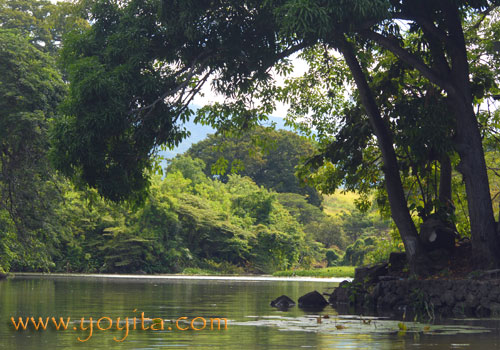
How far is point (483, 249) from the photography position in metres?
19.6

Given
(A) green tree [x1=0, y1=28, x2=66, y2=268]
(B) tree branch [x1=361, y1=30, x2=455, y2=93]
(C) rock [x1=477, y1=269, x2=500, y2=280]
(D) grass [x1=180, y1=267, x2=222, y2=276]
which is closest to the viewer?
(C) rock [x1=477, y1=269, x2=500, y2=280]

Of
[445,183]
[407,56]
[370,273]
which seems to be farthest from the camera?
[370,273]

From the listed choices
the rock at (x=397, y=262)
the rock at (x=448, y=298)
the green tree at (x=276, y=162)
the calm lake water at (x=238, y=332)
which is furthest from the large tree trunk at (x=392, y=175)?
the green tree at (x=276, y=162)

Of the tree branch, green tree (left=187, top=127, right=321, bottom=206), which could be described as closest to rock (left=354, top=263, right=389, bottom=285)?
the tree branch

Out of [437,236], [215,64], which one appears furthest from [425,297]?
[215,64]

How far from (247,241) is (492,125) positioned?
34060mm

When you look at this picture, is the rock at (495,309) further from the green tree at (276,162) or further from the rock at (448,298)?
the green tree at (276,162)

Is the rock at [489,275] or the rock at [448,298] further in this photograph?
the rock at [448,298]

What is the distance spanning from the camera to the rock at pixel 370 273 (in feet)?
73.6

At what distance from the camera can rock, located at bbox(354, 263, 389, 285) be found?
2244cm

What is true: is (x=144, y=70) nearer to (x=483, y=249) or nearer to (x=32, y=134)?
(x=32, y=134)

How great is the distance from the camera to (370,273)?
2273 centimetres

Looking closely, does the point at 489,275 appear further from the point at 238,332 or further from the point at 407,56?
the point at 238,332

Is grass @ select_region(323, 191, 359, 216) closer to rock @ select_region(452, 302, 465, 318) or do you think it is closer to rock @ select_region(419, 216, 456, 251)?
rock @ select_region(419, 216, 456, 251)
